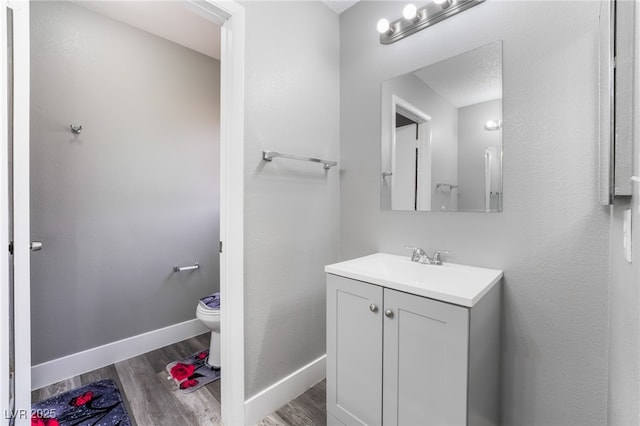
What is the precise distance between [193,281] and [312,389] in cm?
139

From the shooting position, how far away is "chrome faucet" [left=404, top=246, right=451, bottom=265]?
1.47 metres

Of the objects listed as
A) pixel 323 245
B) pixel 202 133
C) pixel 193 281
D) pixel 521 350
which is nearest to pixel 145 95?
pixel 202 133

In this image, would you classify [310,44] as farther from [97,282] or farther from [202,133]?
[97,282]

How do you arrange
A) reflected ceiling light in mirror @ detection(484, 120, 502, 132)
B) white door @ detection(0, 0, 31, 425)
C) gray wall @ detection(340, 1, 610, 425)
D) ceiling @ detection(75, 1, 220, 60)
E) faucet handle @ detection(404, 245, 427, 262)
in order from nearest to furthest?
white door @ detection(0, 0, 31, 425) < gray wall @ detection(340, 1, 610, 425) < reflected ceiling light in mirror @ detection(484, 120, 502, 132) < faucet handle @ detection(404, 245, 427, 262) < ceiling @ detection(75, 1, 220, 60)

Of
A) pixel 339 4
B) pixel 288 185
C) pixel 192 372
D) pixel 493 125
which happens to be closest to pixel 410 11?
pixel 339 4

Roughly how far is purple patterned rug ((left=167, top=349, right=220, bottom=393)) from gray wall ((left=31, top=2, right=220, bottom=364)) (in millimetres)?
457

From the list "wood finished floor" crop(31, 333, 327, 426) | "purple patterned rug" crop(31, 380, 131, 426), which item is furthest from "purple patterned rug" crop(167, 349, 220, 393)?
"purple patterned rug" crop(31, 380, 131, 426)

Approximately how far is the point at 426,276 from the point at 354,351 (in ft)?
1.63

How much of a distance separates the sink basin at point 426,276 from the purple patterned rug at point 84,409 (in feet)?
4.66

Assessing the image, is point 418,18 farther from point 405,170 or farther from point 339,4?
point 405,170

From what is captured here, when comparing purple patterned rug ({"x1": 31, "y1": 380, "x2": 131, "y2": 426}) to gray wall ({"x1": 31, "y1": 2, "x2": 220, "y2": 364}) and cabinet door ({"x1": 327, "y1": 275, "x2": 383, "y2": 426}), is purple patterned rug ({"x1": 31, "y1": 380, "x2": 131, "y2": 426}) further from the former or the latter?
cabinet door ({"x1": 327, "y1": 275, "x2": 383, "y2": 426})

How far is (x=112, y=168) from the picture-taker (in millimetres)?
2014

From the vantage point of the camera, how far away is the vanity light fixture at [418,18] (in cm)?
142

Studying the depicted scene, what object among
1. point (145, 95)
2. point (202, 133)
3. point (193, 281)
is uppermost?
point (145, 95)
